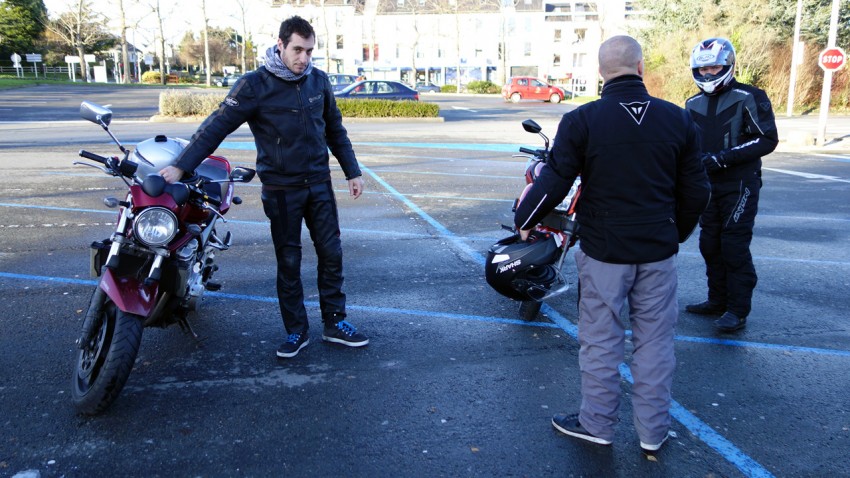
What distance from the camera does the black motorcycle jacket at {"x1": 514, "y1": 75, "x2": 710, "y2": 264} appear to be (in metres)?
2.97

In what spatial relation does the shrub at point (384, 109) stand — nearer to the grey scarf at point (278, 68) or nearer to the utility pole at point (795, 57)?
the utility pole at point (795, 57)

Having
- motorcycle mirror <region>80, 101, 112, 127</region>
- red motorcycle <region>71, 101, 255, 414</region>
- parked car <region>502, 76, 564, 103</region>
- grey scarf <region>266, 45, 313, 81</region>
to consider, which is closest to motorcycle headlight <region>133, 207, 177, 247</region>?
red motorcycle <region>71, 101, 255, 414</region>

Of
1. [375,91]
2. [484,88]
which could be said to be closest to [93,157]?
[375,91]

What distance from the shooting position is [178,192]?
11.5 feet

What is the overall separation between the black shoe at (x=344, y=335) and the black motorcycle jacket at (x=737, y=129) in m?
2.67

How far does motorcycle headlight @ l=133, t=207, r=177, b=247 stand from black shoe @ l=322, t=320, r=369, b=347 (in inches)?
50.9

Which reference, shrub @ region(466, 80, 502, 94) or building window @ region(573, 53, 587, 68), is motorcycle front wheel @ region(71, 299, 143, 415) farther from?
building window @ region(573, 53, 587, 68)

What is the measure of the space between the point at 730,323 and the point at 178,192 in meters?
3.71

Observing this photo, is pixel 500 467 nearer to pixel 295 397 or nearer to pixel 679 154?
pixel 295 397

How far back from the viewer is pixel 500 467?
10.0 feet

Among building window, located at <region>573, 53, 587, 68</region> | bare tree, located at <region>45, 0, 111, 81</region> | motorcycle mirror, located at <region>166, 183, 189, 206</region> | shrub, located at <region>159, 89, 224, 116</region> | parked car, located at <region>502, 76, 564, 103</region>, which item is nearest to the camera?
motorcycle mirror, located at <region>166, 183, 189, 206</region>

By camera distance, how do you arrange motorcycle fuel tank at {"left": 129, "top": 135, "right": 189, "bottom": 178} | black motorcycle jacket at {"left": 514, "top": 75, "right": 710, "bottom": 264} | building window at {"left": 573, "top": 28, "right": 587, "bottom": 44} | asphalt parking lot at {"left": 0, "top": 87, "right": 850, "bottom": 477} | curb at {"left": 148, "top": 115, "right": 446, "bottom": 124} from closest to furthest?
black motorcycle jacket at {"left": 514, "top": 75, "right": 710, "bottom": 264}, asphalt parking lot at {"left": 0, "top": 87, "right": 850, "bottom": 477}, motorcycle fuel tank at {"left": 129, "top": 135, "right": 189, "bottom": 178}, curb at {"left": 148, "top": 115, "right": 446, "bottom": 124}, building window at {"left": 573, "top": 28, "right": 587, "bottom": 44}

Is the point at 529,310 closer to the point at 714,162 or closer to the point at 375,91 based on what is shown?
the point at 714,162

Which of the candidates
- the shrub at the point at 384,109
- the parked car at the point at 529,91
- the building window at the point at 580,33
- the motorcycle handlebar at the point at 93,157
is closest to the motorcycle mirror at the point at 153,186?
the motorcycle handlebar at the point at 93,157
